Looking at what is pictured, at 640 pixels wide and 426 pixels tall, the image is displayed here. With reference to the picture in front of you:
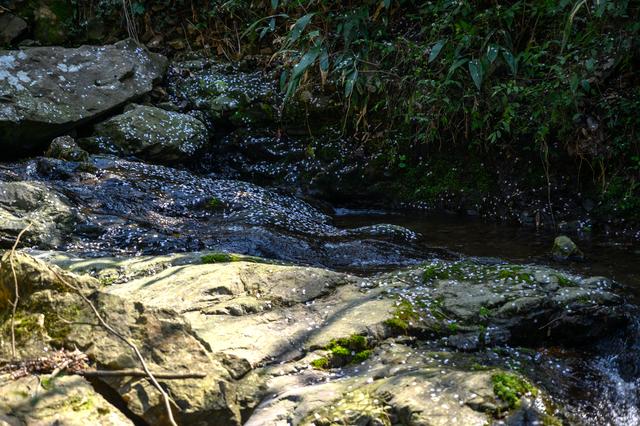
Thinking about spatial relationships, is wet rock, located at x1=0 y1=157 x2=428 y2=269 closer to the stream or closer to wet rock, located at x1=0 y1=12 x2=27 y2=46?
the stream

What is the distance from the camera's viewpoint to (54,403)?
2389mm

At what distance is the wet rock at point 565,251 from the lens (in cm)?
570

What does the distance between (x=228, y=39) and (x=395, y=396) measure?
8355 mm

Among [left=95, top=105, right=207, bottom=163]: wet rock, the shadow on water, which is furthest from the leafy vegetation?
[left=95, top=105, right=207, bottom=163]: wet rock

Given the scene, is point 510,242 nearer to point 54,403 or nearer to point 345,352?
point 345,352

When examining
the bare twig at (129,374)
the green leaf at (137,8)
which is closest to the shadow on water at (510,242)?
the bare twig at (129,374)

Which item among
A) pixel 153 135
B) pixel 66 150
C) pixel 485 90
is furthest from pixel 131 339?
pixel 153 135

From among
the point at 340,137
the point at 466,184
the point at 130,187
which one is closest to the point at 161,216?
the point at 130,187

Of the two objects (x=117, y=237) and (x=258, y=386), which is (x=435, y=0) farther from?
(x=258, y=386)

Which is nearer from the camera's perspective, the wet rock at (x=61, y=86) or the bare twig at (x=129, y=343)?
the bare twig at (x=129, y=343)

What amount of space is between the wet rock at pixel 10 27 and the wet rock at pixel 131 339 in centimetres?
811

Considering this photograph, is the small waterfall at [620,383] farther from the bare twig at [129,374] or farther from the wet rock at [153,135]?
the wet rock at [153,135]

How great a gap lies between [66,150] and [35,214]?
6.91 ft

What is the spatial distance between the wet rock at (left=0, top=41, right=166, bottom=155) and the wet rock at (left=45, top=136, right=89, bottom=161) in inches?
13.1
